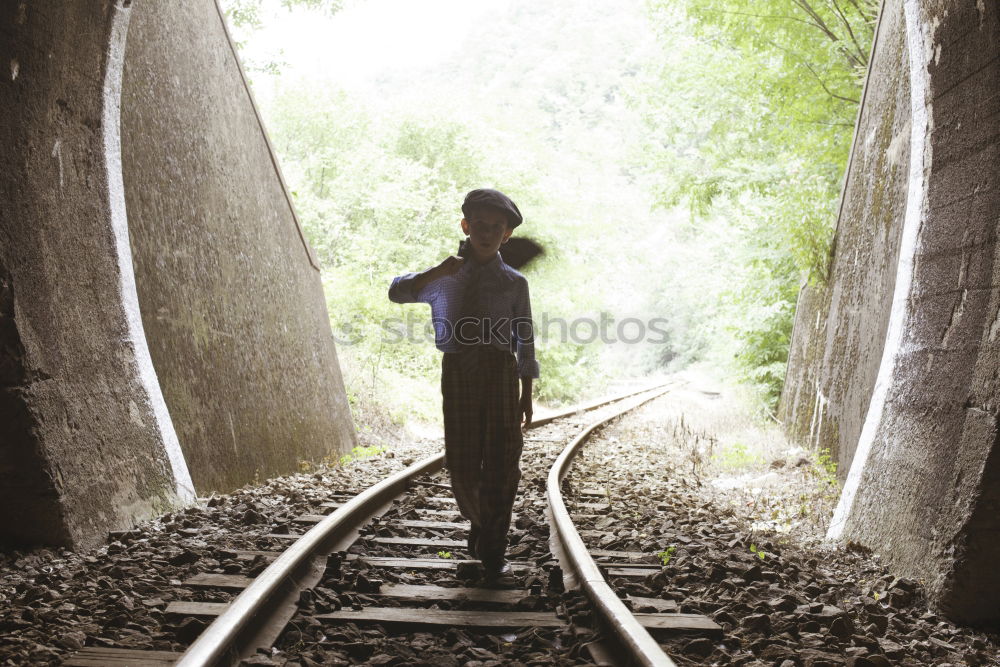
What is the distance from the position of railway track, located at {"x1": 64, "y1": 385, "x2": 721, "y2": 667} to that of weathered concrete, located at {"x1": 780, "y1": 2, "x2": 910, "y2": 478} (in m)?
3.26

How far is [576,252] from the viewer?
2114cm

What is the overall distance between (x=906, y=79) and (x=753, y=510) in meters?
4.04

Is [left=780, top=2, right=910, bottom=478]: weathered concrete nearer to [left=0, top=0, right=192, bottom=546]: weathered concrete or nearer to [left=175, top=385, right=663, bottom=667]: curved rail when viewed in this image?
[left=175, top=385, right=663, bottom=667]: curved rail

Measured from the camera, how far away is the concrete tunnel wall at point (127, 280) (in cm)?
384

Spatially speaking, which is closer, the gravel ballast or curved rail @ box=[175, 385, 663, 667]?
curved rail @ box=[175, 385, 663, 667]

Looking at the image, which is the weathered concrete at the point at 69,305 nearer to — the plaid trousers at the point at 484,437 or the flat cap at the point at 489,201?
the plaid trousers at the point at 484,437

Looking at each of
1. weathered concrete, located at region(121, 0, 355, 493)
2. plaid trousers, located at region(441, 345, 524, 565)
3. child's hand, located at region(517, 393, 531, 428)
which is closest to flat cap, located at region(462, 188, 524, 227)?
plaid trousers, located at region(441, 345, 524, 565)

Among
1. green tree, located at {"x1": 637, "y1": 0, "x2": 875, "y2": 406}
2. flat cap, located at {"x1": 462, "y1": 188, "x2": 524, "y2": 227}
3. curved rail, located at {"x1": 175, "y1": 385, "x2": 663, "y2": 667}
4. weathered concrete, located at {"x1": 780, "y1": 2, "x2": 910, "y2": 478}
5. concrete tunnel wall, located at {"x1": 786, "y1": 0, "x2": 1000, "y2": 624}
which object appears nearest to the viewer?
curved rail, located at {"x1": 175, "y1": 385, "x2": 663, "y2": 667}

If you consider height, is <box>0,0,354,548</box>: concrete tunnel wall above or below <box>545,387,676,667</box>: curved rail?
above

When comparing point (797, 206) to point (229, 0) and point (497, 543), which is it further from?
point (229, 0)

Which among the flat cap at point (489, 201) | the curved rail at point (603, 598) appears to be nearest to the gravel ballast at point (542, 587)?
the curved rail at point (603, 598)

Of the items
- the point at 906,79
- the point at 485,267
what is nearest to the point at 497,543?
the point at 485,267

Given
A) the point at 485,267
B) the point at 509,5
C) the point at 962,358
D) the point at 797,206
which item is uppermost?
the point at 509,5

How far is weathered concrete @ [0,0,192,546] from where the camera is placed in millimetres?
3793
